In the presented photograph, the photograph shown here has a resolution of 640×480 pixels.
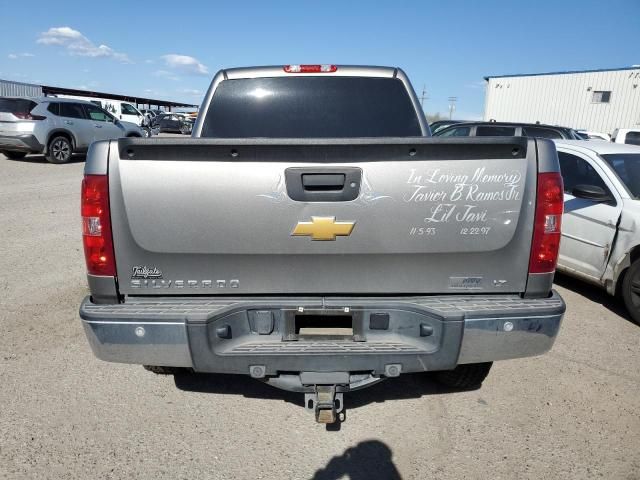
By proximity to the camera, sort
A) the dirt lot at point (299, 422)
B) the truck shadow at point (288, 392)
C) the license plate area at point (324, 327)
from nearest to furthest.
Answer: the license plate area at point (324, 327) < the dirt lot at point (299, 422) < the truck shadow at point (288, 392)

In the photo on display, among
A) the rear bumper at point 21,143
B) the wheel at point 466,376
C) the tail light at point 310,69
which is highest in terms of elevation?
the tail light at point 310,69

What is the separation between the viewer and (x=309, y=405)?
8.06ft

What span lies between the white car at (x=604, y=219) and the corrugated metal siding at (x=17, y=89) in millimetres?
36292

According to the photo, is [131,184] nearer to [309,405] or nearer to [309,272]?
[309,272]

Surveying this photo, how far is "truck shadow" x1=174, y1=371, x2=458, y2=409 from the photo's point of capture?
3.11 metres

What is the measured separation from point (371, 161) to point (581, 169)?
13.4 feet

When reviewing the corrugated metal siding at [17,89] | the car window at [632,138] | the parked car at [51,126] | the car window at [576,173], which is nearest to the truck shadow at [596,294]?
the car window at [576,173]

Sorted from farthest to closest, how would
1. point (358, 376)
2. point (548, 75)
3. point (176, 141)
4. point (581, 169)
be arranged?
point (548, 75) < point (581, 169) < point (358, 376) < point (176, 141)

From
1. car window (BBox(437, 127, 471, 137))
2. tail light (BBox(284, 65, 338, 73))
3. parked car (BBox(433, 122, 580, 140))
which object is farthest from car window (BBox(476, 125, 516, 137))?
tail light (BBox(284, 65, 338, 73))

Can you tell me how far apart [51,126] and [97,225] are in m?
13.8

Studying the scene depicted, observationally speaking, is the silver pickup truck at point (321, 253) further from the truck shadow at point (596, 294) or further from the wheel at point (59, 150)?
the wheel at point (59, 150)

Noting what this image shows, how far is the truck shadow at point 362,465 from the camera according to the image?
Result: 2.41m

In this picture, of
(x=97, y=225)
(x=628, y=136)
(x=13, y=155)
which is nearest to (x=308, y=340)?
(x=97, y=225)

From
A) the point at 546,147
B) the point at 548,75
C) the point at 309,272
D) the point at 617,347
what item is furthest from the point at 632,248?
the point at 548,75
